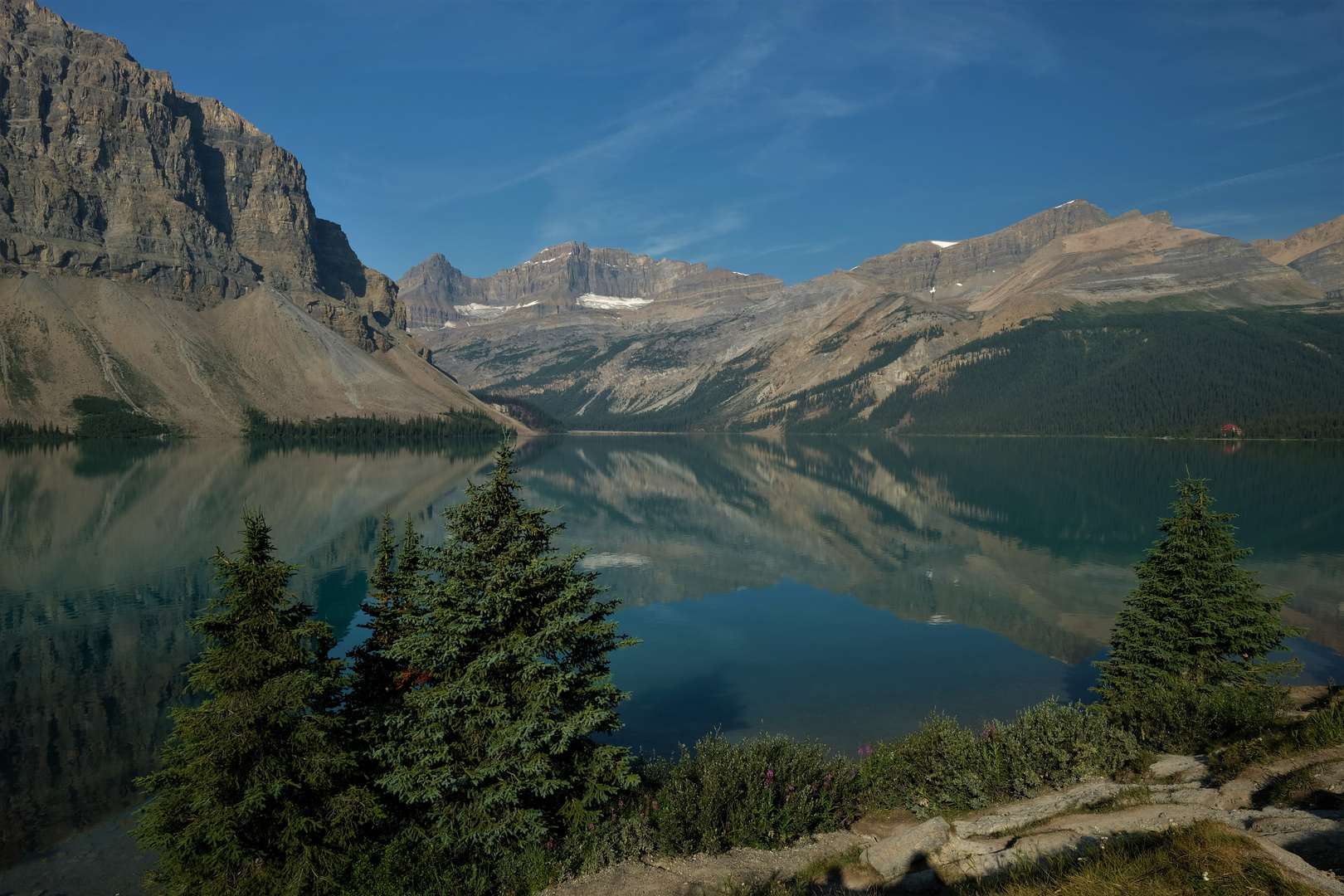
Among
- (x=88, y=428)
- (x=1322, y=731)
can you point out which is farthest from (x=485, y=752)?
(x=88, y=428)

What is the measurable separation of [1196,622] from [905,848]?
1441 cm

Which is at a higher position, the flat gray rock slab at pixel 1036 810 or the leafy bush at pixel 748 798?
the flat gray rock slab at pixel 1036 810

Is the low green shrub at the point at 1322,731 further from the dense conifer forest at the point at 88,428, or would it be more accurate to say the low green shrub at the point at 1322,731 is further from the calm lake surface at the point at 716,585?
the dense conifer forest at the point at 88,428

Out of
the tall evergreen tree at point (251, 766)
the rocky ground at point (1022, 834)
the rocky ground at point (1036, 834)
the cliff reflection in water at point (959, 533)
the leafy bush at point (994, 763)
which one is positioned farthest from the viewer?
the cliff reflection in water at point (959, 533)

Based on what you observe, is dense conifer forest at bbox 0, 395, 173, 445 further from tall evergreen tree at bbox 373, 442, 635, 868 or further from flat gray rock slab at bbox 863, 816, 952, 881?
flat gray rock slab at bbox 863, 816, 952, 881

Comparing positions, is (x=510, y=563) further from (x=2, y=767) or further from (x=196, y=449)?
(x=196, y=449)

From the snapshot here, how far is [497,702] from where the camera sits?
13.9 meters

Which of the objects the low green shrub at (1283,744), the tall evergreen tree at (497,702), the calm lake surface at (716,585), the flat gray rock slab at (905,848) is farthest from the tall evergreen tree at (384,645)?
the low green shrub at (1283,744)

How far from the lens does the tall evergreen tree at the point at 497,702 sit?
13.6 m

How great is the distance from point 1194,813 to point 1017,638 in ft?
90.5

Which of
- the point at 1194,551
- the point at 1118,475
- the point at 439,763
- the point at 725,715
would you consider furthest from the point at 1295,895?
the point at 1118,475

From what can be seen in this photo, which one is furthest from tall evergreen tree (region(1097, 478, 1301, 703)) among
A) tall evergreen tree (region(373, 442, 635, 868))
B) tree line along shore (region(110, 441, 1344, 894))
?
tall evergreen tree (region(373, 442, 635, 868))

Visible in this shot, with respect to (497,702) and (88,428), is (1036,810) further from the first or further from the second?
(88,428)

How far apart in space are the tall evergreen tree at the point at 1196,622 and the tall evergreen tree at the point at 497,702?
15.8 metres
